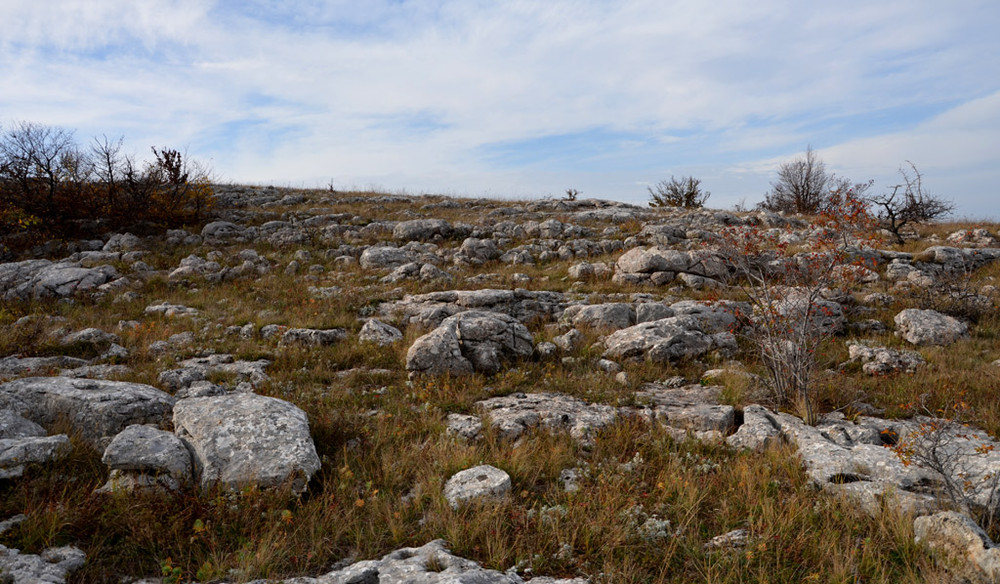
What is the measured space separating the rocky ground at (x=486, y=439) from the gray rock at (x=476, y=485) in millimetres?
26

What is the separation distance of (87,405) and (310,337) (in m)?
4.84

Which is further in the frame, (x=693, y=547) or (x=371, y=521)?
(x=371, y=521)

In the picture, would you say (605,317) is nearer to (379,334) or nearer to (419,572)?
(379,334)

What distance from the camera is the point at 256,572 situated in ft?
→ 12.8

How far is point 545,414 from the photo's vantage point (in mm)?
7195

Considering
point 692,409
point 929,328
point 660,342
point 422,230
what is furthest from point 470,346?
point 422,230

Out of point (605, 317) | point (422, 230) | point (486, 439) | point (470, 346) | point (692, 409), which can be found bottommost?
point (486, 439)

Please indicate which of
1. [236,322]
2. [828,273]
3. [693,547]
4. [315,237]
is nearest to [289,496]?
[693,547]

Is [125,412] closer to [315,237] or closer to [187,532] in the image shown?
[187,532]

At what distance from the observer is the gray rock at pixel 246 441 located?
200 inches

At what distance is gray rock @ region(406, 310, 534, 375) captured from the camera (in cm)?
915

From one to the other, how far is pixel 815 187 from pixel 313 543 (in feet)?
120

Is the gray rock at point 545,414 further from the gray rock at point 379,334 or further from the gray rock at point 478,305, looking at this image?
the gray rock at point 478,305

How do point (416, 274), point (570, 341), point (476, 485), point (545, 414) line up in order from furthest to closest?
point (416, 274)
point (570, 341)
point (545, 414)
point (476, 485)
